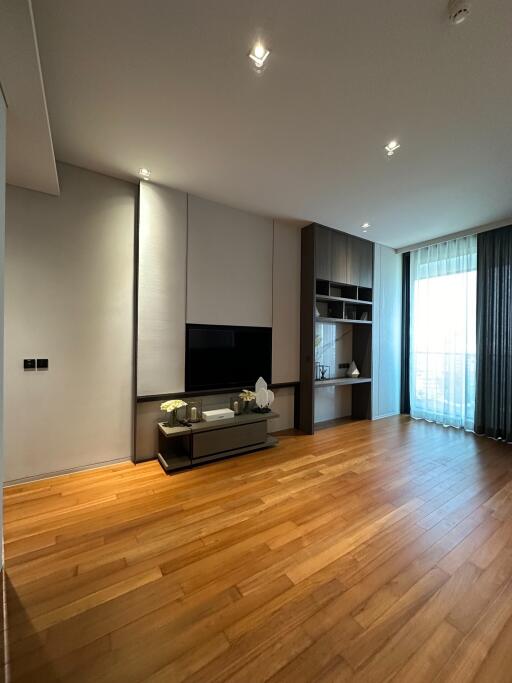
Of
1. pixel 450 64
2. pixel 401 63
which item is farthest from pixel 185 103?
pixel 450 64

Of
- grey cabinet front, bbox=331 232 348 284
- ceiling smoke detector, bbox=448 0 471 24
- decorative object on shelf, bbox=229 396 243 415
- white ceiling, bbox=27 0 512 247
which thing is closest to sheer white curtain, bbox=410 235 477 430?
white ceiling, bbox=27 0 512 247

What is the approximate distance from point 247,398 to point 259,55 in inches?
118

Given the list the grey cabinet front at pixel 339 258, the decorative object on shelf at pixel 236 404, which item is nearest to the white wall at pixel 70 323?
the decorative object on shelf at pixel 236 404

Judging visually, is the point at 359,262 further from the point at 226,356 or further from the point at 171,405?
the point at 171,405

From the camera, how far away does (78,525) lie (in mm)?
1987

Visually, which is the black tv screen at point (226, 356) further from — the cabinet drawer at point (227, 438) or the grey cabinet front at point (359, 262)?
the grey cabinet front at point (359, 262)

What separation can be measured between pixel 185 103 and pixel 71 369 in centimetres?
249

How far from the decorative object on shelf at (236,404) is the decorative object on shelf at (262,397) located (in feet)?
0.63

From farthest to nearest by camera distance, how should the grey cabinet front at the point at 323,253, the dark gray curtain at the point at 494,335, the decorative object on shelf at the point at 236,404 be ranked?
the grey cabinet front at the point at 323,253 < the dark gray curtain at the point at 494,335 < the decorative object on shelf at the point at 236,404

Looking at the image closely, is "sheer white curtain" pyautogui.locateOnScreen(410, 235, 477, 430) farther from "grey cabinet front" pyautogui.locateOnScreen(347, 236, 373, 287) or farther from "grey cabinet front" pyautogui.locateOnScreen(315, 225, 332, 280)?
"grey cabinet front" pyautogui.locateOnScreen(315, 225, 332, 280)

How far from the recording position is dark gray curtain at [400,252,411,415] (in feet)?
16.2

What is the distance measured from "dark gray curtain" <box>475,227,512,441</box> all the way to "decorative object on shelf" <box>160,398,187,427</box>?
416 cm

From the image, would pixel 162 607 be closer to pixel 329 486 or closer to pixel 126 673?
pixel 126 673

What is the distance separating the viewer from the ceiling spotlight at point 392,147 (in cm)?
223
